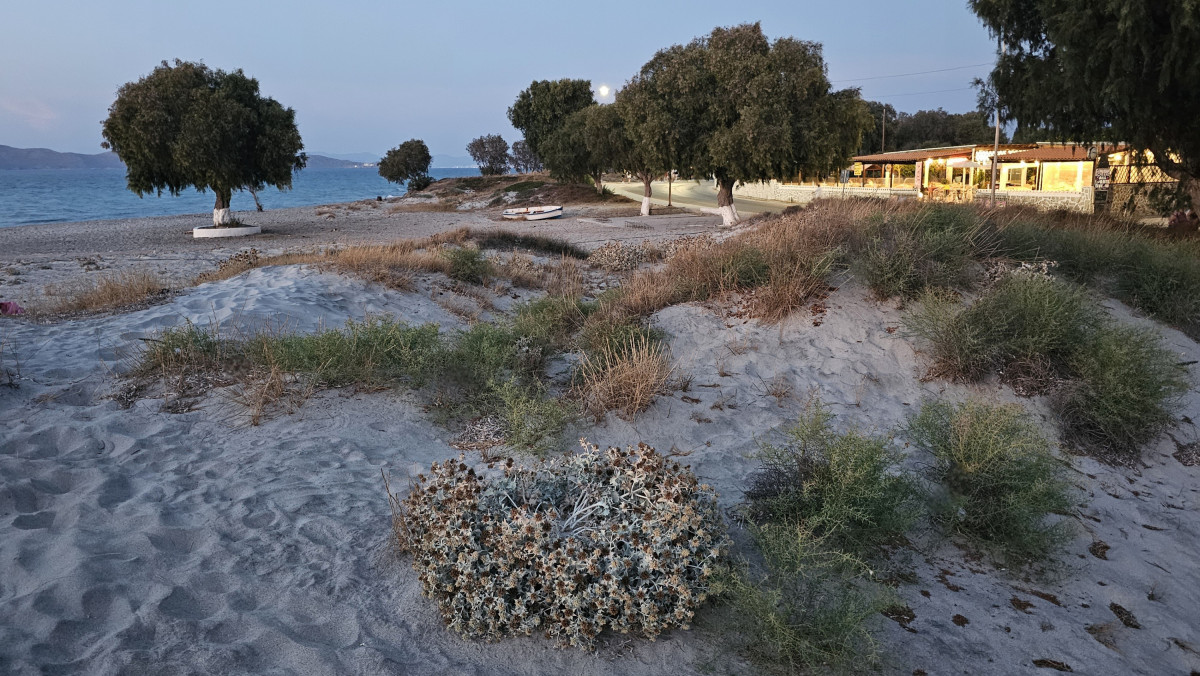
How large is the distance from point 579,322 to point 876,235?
366 cm

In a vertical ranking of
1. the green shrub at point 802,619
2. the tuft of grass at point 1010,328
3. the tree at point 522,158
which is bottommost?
the green shrub at point 802,619

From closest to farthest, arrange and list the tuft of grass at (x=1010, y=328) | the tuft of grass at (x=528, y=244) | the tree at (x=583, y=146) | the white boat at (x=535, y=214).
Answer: the tuft of grass at (x=1010, y=328)
the tuft of grass at (x=528, y=244)
the white boat at (x=535, y=214)
the tree at (x=583, y=146)

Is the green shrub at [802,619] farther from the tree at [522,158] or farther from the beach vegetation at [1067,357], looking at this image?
the tree at [522,158]

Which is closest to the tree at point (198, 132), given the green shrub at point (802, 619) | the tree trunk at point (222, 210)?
the tree trunk at point (222, 210)

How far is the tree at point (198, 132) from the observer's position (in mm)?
22281

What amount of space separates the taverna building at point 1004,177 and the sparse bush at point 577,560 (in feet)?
62.0

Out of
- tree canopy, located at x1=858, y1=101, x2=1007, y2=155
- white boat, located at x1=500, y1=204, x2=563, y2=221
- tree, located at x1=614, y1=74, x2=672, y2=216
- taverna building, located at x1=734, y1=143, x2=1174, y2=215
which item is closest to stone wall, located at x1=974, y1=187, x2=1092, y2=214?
taverna building, located at x1=734, y1=143, x2=1174, y2=215

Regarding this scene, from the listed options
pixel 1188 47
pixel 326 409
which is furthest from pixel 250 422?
pixel 1188 47

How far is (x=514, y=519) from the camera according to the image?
3.22 m

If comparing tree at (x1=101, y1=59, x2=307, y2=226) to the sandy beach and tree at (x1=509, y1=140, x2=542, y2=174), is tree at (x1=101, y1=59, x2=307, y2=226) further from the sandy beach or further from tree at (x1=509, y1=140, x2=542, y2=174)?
tree at (x1=509, y1=140, x2=542, y2=174)

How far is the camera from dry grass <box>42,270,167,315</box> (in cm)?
868

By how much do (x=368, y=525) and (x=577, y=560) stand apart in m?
1.59

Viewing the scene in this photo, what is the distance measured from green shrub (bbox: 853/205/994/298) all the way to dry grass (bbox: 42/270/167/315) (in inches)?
353

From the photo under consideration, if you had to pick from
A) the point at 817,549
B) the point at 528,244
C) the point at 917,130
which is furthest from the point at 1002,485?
the point at 917,130
